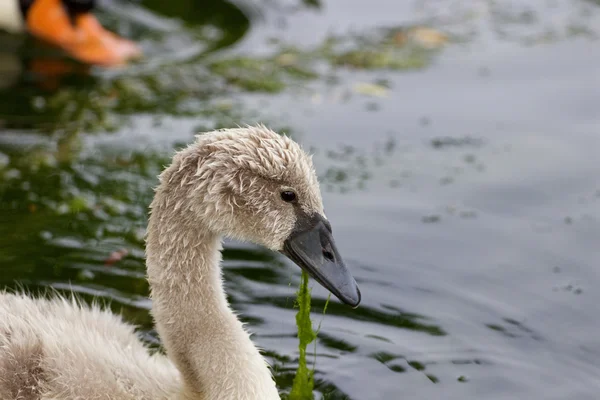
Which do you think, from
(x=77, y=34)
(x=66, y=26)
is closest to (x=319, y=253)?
(x=77, y=34)

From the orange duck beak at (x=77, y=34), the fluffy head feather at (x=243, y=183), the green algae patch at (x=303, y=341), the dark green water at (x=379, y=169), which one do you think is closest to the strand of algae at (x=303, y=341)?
the green algae patch at (x=303, y=341)

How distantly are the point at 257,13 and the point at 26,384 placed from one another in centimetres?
698

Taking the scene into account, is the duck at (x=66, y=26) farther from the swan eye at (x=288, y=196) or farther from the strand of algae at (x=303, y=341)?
the swan eye at (x=288, y=196)

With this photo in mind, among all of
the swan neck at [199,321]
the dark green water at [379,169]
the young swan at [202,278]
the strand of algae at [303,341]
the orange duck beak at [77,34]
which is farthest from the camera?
the orange duck beak at [77,34]

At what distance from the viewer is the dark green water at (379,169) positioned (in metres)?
6.04

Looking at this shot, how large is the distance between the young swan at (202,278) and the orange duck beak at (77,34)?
17.7ft

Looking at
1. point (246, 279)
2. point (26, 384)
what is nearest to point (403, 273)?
point (246, 279)

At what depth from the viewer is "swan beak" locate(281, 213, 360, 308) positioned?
4809 millimetres

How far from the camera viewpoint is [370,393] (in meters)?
5.50

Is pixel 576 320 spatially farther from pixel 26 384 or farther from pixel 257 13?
pixel 257 13

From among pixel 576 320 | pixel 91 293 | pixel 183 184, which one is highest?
pixel 183 184

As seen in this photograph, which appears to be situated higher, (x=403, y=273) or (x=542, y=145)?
(x=542, y=145)

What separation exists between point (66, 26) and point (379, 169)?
154 inches

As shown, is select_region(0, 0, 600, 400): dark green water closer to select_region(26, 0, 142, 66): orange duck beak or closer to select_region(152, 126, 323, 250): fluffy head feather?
select_region(26, 0, 142, 66): orange duck beak
